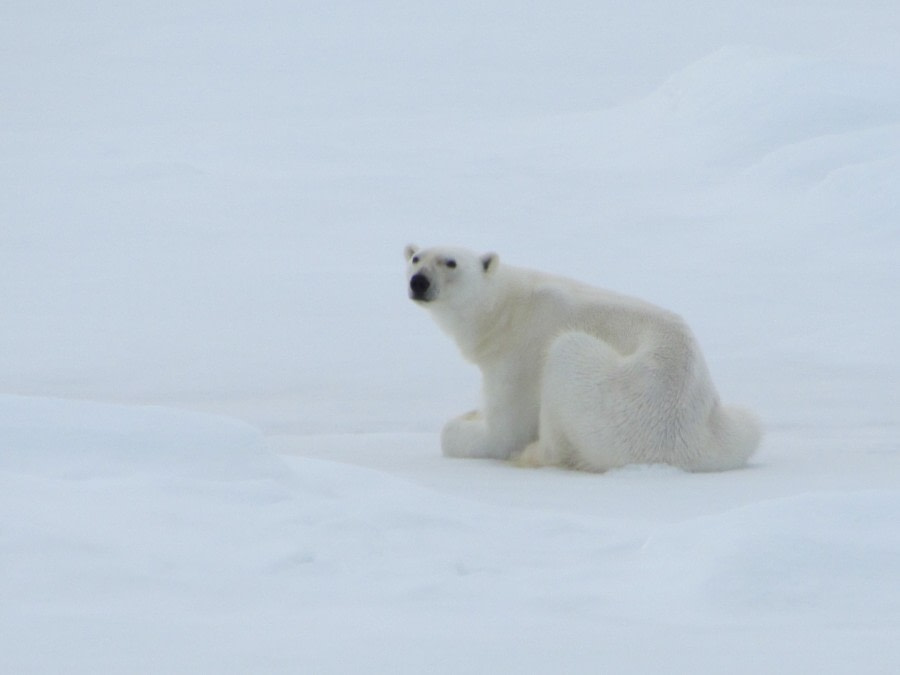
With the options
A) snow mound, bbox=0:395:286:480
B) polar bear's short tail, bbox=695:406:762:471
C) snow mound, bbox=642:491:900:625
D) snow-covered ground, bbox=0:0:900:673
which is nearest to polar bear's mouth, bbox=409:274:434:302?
snow-covered ground, bbox=0:0:900:673

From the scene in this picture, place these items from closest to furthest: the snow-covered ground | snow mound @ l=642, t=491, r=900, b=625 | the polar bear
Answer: the snow-covered ground < snow mound @ l=642, t=491, r=900, b=625 < the polar bear

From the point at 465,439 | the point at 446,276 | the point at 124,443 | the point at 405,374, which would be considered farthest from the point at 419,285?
the point at 405,374

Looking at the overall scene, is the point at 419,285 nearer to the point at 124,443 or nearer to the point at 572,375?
the point at 572,375

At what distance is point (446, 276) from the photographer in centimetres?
534

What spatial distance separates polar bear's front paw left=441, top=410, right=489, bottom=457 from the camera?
534 centimetres

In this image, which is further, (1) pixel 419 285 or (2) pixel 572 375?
(1) pixel 419 285

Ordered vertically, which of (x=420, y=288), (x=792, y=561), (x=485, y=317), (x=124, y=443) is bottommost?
(x=792, y=561)

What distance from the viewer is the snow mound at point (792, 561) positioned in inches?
102

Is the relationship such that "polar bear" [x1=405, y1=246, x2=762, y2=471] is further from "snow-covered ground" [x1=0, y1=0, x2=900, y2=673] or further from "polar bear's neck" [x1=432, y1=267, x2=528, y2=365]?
"snow-covered ground" [x1=0, y1=0, x2=900, y2=673]

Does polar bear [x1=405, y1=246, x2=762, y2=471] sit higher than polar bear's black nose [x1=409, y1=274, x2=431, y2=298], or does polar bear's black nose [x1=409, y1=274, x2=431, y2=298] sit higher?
polar bear's black nose [x1=409, y1=274, x2=431, y2=298]

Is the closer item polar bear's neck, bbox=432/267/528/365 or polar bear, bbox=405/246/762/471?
polar bear, bbox=405/246/762/471

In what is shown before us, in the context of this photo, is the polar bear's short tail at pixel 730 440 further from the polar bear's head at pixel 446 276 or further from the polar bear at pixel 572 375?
the polar bear's head at pixel 446 276

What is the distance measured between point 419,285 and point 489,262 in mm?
297

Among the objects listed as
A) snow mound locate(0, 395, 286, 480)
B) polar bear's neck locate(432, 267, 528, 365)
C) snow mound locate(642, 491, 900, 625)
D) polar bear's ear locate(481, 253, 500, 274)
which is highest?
polar bear's ear locate(481, 253, 500, 274)
